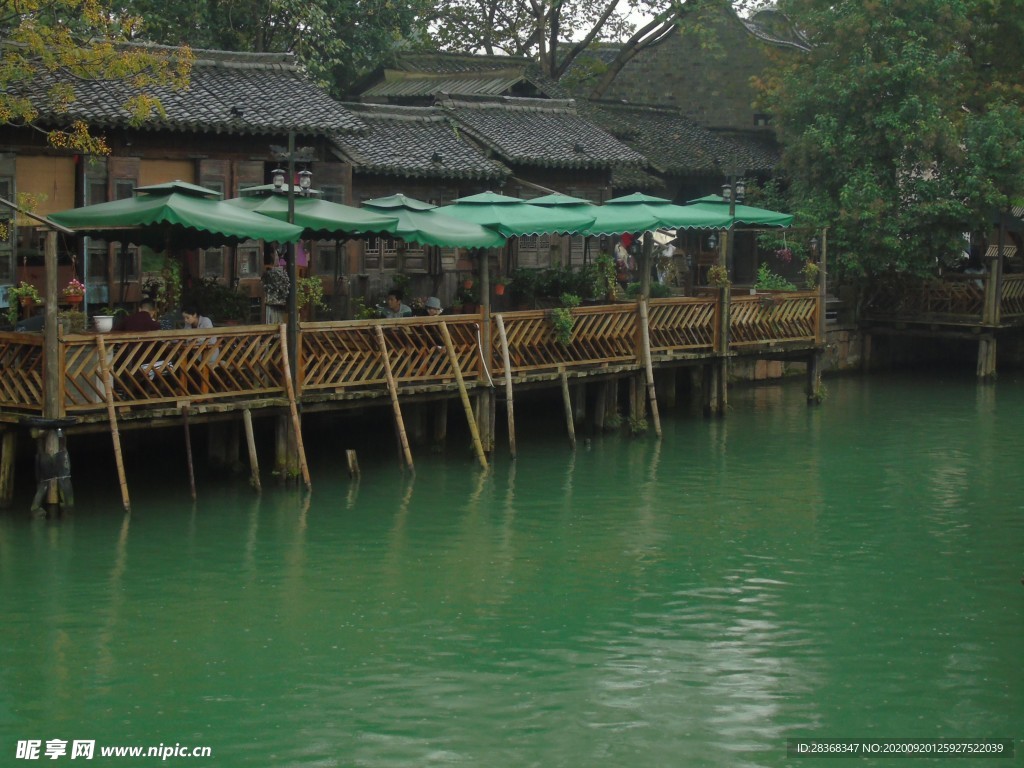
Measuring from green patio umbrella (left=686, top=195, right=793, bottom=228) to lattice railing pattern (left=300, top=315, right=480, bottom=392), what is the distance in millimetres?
6474

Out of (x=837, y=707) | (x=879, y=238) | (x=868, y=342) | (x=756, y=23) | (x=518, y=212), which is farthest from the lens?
(x=756, y=23)

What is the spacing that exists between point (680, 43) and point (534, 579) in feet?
93.9

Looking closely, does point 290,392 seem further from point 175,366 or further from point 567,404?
point 567,404

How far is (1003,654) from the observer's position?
12.4 m

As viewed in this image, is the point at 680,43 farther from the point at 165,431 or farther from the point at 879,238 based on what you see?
the point at 165,431

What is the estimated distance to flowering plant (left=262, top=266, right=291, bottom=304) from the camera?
19.4 metres

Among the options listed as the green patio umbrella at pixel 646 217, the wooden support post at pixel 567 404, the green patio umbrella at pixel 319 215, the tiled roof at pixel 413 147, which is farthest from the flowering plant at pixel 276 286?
the tiled roof at pixel 413 147

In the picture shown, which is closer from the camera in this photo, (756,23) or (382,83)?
(382,83)

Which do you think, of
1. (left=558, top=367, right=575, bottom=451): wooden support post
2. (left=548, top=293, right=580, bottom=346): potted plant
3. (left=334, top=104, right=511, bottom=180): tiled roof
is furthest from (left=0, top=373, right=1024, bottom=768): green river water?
(left=334, top=104, right=511, bottom=180): tiled roof

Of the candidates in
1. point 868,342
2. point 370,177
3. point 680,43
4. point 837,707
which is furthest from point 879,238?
point 837,707

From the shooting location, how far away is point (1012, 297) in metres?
31.7

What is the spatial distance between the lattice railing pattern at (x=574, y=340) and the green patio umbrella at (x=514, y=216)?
1187 millimetres

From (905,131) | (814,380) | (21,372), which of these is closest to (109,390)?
(21,372)

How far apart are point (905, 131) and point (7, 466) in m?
18.9
